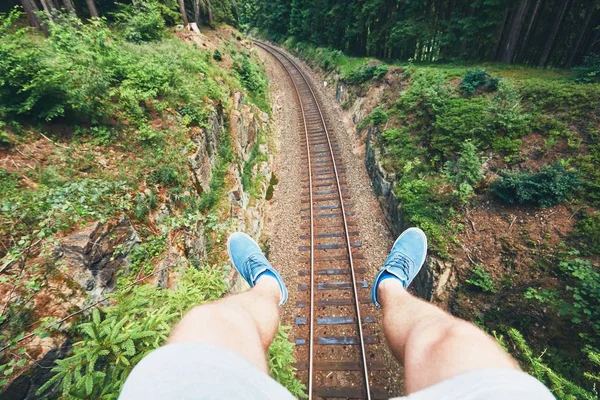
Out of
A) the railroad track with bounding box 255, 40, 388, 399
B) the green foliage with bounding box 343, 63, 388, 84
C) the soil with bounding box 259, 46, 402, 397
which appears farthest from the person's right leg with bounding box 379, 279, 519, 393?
the green foliage with bounding box 343, 63, 388, 84

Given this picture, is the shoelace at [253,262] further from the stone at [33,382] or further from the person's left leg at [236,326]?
the stone at [33,382]

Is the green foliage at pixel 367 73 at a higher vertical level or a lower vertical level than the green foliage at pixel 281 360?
higher

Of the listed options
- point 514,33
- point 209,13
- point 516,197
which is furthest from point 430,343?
point 209,13

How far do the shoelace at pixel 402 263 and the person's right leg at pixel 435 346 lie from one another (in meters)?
1.02

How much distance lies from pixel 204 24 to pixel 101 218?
70.8ft

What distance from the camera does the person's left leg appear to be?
141 cm

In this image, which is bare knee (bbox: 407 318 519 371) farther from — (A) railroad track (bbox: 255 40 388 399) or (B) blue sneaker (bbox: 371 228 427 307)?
(A) railroad track (bbox: 255 40 388 399)

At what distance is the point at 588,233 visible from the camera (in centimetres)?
463

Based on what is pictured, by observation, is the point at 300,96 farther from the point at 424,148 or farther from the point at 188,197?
the point at 188,197

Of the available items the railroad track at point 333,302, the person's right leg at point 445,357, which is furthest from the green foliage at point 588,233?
the person's right leg at point 445,357

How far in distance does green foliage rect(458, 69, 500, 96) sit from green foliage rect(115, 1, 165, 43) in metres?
12.5

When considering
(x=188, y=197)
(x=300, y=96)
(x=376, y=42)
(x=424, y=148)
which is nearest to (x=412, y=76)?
(x=424, y=148)

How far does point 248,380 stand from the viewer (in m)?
0.93

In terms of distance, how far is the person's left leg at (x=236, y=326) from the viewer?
1410 mm
